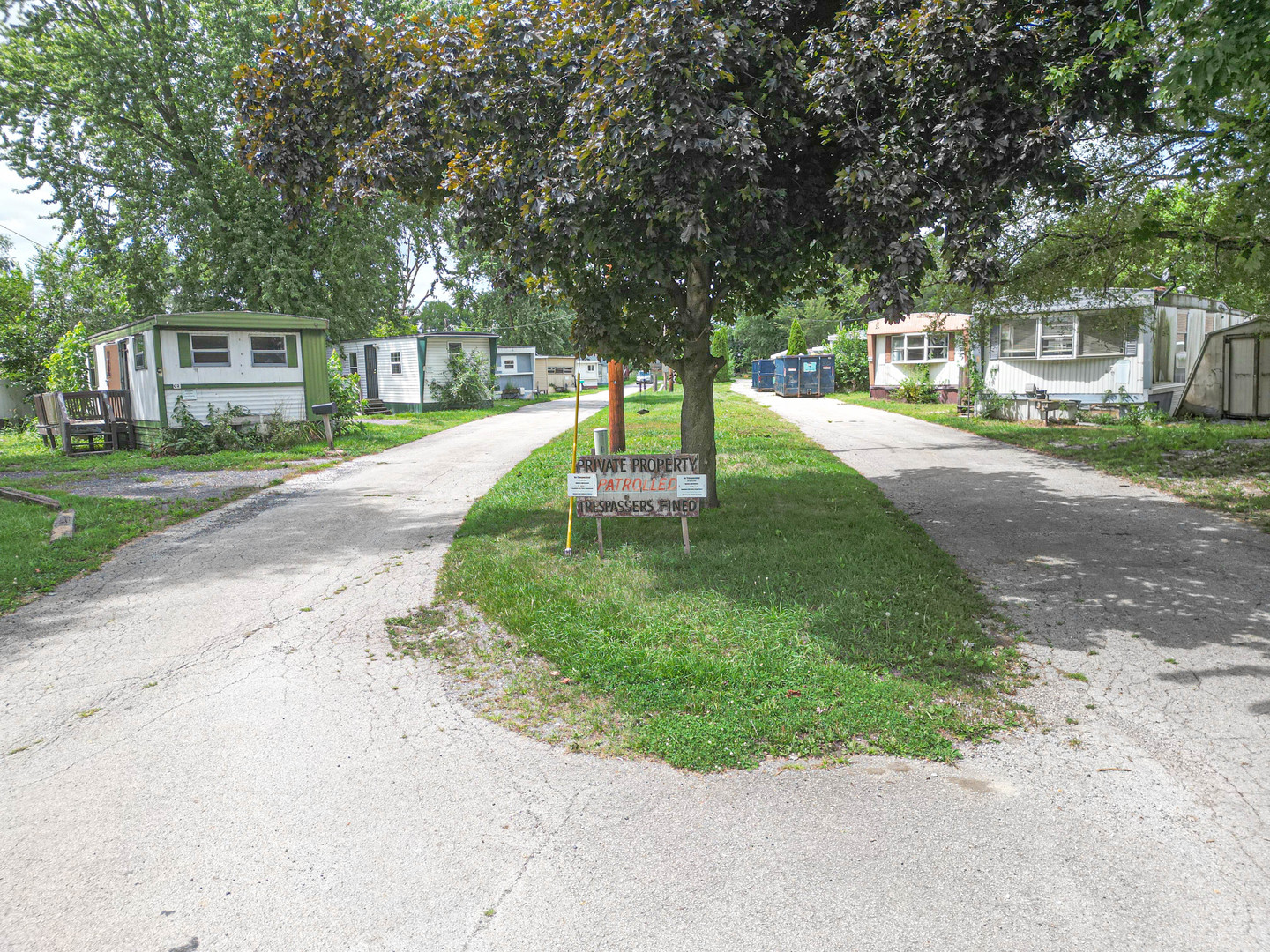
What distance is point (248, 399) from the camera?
18172 mm

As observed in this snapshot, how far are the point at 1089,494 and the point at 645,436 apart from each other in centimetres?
828

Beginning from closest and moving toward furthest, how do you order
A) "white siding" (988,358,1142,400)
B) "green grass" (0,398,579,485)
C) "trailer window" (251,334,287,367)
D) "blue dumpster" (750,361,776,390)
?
"green grass" (0,398,579,485)
"trailer window" (251,334,287,367)
"white siding" (988,358,1142,400)
"blue dumpster" (750,361,776,390)

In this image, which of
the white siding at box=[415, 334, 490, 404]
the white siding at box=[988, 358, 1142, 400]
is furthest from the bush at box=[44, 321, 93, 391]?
the white siding at box=[988, 358, 1142, 400]

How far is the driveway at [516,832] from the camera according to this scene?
2676 mm

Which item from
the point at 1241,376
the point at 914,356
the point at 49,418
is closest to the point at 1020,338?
the point at 1241,376

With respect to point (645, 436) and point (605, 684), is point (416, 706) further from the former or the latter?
point (645, 436)

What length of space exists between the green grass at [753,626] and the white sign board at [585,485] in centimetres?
58

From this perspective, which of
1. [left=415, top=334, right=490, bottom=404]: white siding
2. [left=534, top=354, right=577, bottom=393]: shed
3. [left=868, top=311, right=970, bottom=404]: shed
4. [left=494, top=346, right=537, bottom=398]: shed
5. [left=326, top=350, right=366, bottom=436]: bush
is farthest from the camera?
[left=534, top=354, right=577, bottom=393]: shed

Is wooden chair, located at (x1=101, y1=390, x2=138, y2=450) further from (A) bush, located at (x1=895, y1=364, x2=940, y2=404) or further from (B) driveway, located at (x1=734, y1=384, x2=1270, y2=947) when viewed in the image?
(A) bush, located at (x1=895, y1=364, x2=940, y2=404)

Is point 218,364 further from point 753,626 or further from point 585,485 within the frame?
point 753,626

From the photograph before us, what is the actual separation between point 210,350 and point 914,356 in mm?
23584

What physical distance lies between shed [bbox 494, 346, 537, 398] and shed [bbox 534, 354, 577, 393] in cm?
831

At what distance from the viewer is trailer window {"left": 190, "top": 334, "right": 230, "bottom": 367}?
17.4 meters

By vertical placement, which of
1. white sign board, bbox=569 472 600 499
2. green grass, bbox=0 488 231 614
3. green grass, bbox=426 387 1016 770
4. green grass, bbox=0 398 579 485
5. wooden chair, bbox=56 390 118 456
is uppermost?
wooden chair, bbox=56 390 118 456
